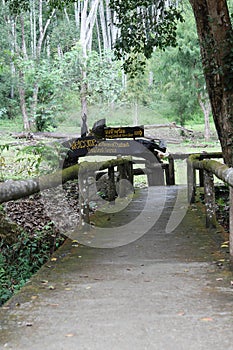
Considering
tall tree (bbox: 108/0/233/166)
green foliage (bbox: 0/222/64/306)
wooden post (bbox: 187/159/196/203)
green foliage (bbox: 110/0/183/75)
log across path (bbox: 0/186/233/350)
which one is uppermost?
green foliage (bbox: 110/0/183/75)

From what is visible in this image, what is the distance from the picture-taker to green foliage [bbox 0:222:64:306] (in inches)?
201

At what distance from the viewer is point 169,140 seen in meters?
33.8

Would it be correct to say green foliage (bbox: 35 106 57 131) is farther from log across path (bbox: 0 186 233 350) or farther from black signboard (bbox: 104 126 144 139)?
log across path (bbox: 0 186 233 350)

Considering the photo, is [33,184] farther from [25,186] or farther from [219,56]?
[219,56]

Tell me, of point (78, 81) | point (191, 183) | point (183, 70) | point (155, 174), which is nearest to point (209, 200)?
point (191, 183)

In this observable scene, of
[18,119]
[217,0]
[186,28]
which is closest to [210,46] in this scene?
[217,0]

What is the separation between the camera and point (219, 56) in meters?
7.00

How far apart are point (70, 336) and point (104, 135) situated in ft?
31.5

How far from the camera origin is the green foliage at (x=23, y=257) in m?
5.10

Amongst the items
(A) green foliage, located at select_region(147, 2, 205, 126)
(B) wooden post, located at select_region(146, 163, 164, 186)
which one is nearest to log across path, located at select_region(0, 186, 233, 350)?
(B) wooden post, located at select_region(146, 163, 164, 186)

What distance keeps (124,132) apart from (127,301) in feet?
28.3

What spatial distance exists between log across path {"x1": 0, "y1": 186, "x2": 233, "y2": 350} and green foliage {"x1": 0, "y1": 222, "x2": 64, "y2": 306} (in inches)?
22.7

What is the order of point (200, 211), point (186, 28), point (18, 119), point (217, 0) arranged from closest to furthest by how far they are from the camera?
point (217, 0) → point (200, 211) → point (186, 28) → point (18, 119)

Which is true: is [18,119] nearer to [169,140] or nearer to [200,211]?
[169,140]
